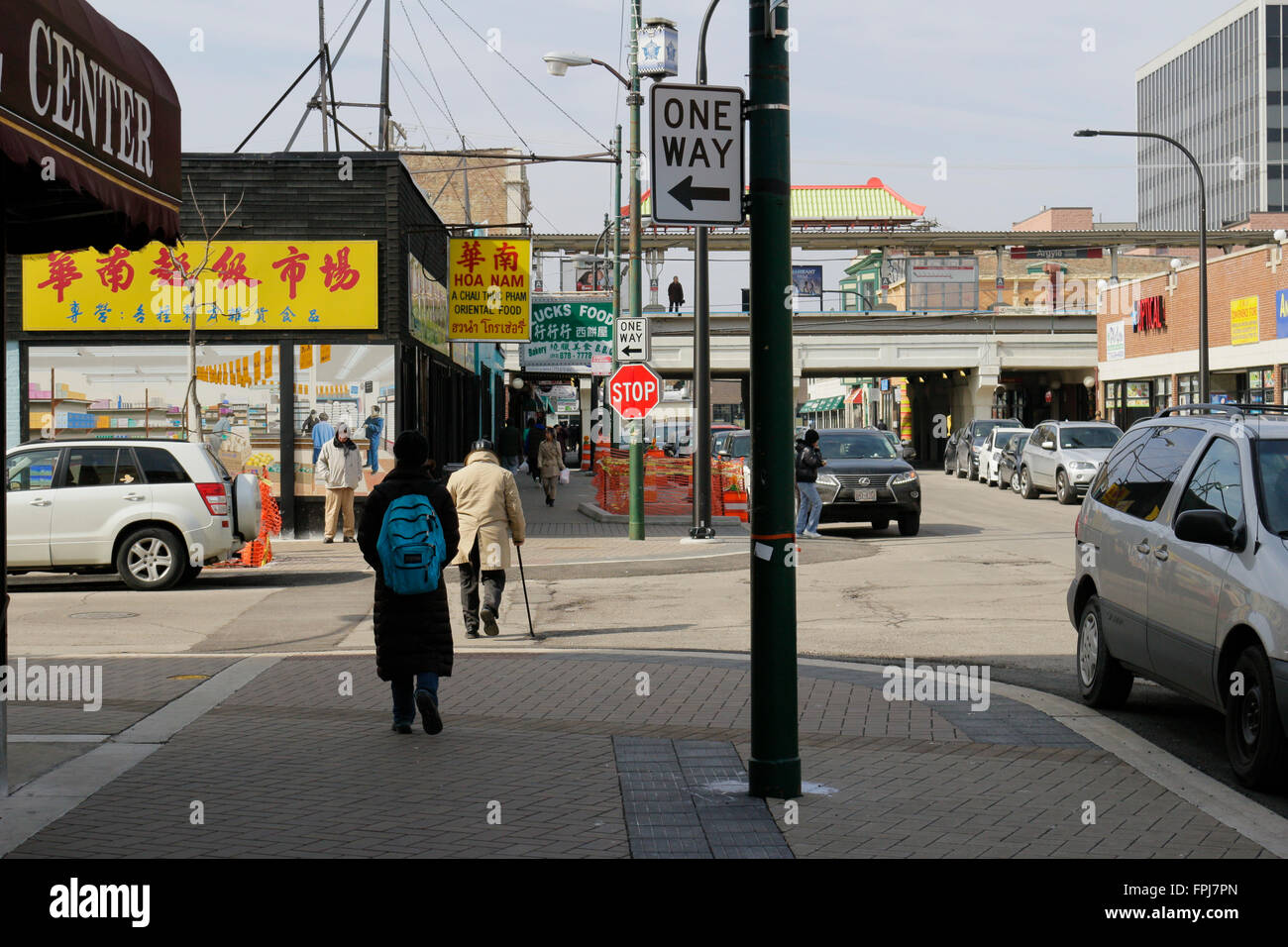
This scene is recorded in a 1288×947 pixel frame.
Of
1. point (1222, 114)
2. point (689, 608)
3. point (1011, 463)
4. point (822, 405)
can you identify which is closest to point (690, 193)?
point (689, 608)

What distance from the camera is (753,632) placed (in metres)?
6.37

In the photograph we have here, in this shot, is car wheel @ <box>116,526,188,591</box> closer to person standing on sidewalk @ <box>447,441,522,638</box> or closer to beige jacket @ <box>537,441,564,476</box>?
person standing on sidewalk @ <box>447,441,522,638</box>

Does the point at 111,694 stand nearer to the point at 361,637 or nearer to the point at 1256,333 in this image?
the point at 361,637

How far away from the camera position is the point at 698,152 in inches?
252

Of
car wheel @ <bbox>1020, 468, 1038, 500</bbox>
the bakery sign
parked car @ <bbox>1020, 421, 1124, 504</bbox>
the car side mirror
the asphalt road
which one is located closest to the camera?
the car side mirror

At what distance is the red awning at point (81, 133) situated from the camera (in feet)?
18.9

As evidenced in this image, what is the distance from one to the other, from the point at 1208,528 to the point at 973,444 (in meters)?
37.0

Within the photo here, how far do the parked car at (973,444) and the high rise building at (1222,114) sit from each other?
69.4 meters

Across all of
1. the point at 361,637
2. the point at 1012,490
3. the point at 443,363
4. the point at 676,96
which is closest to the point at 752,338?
the point at 676,96

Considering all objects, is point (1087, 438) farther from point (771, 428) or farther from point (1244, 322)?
point (771, 428)

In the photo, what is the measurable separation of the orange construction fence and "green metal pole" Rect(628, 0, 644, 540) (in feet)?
16.6

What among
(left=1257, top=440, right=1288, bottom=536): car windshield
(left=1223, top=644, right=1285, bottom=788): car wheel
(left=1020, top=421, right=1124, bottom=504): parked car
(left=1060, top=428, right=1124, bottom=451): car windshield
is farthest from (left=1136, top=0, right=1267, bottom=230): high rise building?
(left=1223, top=644, right=1285, bottom=788): car wheel

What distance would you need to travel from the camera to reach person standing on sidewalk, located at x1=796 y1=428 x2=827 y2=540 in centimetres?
2112
